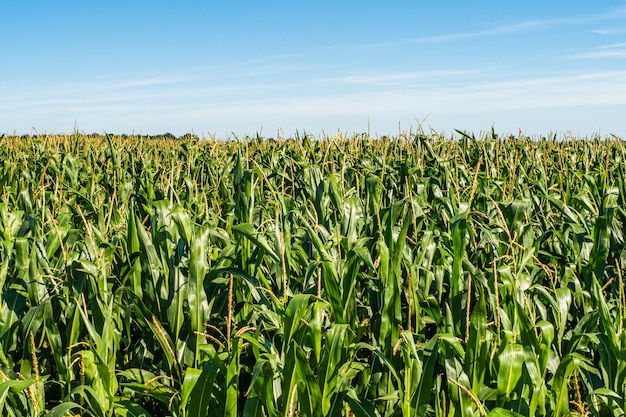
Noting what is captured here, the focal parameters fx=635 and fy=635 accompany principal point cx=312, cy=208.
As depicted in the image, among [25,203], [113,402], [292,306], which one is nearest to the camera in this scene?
[292,306]

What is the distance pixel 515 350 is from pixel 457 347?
23cm

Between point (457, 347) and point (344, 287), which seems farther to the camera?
point (344, 287)

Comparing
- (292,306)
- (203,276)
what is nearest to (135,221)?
(203,276)

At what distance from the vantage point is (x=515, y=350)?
2438 millimetres

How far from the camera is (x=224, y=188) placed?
685 cm

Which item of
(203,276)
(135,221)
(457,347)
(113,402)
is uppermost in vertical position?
(135,221)

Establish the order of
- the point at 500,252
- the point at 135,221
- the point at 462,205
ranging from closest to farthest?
the point at 135,221 < the point at 500,252 < the point at 462,205

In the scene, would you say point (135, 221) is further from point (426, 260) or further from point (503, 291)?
point (503, 291)

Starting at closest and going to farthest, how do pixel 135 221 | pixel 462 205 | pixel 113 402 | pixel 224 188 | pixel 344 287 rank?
pixel 113 402 < pixel 344 287 < pixel 135 221 < pixel 462 205 < pixel 224 188

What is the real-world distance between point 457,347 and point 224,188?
463cm

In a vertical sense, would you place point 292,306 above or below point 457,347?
above

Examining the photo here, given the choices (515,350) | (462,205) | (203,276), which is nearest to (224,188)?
(462,205)

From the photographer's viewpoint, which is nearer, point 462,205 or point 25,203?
point 462,205

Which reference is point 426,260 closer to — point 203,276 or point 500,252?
point 500,252
